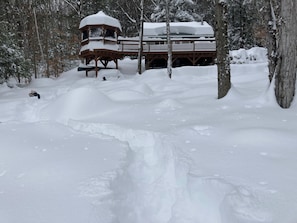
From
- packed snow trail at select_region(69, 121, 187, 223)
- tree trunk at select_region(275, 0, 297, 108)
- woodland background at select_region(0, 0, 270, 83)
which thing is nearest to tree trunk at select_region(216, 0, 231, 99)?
tree trunk at select_region(275, 0, 297, 108)

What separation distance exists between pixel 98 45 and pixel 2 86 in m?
8.09

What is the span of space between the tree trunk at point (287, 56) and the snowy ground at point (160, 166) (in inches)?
16.7

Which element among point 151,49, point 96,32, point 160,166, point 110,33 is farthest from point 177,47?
point 160,166

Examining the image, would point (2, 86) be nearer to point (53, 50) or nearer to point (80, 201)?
point (53, 50)

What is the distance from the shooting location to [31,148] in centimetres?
571

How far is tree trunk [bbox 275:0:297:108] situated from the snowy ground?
0.42m

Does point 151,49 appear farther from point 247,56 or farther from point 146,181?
point 146,181

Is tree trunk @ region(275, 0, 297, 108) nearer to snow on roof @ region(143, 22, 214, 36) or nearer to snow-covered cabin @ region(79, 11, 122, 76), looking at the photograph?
snow-covered cabin @ region(79, 11, 122, 76)

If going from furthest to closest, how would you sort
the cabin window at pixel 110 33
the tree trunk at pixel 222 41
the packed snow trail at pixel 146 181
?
the cabin window at pixel 110 33 < the tree trunk at pixel 222 41 < the packed snow trail at pixel 146 181

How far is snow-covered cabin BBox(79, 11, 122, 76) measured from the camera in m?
23.4

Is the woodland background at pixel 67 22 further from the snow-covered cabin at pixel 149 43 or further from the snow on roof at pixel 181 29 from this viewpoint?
the snow-covered cabin at pixel 149 43

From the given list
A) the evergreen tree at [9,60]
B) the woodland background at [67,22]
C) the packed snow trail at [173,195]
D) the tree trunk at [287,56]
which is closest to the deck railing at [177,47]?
the woodland background at [67,22]

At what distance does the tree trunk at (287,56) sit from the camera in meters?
7.07

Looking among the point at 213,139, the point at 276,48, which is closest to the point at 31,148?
the point at 213,139
